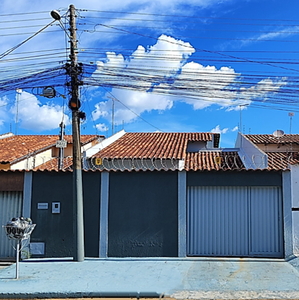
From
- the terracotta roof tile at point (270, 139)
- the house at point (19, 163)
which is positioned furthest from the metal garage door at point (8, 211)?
the terracotta roof tile at point (270, 139)

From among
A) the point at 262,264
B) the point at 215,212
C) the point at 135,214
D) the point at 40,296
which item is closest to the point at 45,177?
the point at 135,214

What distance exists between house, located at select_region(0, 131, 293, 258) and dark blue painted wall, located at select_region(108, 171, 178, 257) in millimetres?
26

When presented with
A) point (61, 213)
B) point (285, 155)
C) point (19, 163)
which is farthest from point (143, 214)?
point (285, 155)

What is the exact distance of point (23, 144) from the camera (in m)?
19.4

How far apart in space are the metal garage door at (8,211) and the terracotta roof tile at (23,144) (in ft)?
17.8

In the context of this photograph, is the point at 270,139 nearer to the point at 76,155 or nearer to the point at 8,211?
the point at 76,155

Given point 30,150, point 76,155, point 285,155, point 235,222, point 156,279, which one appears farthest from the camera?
point 30,150

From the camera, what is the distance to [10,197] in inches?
391

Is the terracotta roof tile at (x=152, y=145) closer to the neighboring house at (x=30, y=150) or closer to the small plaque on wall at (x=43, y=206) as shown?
the neighboring house at (x=30, y=150)

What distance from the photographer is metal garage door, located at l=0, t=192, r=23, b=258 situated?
9812 mm

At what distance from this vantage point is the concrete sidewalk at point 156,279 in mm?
6438

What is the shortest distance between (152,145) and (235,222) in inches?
345

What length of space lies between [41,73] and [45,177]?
119 inches

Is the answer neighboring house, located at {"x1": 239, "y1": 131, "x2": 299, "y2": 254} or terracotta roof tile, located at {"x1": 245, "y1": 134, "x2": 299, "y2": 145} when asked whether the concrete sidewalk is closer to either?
neighboring house, located at {"x1": 239, "y1": 131, "x2": 299, "y2": 254}
